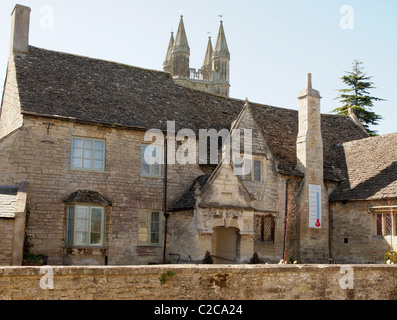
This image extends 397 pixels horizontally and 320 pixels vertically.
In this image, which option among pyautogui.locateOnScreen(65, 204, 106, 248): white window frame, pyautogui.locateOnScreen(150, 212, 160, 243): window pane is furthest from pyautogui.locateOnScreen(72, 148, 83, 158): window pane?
pyautogui.locateOnScreen(150, 212, 160, 243): window pane

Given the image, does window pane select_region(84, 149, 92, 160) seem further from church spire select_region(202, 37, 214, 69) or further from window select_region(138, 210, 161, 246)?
church spire select_region(202, 37, 214, 69)

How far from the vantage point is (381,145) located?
2695cm

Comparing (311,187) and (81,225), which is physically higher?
(311,187)

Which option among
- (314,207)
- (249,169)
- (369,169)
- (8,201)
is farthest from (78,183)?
(369,169)

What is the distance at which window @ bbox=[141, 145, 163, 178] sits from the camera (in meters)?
22.8

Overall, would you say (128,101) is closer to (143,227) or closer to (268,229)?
(143,227)

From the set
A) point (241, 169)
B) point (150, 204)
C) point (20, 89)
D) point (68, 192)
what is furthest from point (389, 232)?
point (20, 89)

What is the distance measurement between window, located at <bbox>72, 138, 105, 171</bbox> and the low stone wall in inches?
421

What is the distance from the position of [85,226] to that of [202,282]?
10.0 metres

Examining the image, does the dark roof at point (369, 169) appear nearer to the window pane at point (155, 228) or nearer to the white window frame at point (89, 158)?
the window pane at point (155, 228)

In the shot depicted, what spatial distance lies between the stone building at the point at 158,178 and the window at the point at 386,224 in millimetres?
46

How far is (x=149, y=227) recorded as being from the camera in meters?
22.5

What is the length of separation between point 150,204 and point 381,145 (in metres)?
12.3

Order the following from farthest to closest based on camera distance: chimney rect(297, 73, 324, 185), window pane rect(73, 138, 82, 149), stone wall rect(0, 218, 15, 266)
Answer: chimney rect(297, 73, 324, 185)
window pane rect(73, 138, 82, 149)
stone wall rect(0, 218, 15, 266)
